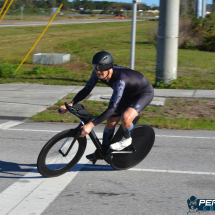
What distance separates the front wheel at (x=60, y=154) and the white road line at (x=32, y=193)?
0.13 metres

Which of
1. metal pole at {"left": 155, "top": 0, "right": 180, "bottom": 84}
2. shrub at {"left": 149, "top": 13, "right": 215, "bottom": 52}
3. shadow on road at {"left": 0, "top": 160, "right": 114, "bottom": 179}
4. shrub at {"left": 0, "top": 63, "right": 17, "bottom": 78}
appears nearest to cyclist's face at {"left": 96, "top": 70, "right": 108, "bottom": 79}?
shadow on road at {"left": 0, "top": 160, "right": 114, "bottom": 179}

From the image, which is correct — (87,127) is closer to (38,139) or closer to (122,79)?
(122,79)

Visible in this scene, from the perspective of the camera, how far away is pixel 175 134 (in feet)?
25.5

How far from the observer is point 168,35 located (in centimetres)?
1184

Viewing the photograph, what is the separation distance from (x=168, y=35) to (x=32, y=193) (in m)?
8.49

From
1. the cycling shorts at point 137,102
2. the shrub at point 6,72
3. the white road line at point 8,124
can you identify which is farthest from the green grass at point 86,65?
the cycling shorts at point 137,102

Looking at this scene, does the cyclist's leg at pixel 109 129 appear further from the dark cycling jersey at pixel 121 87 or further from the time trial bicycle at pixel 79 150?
the dark cycling jersey at pixel 121 87

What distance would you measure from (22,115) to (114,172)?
A: 14.6ft

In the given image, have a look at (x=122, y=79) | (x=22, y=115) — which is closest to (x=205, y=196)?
(x=122, y=79)

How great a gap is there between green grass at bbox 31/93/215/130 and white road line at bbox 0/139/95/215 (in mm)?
3601

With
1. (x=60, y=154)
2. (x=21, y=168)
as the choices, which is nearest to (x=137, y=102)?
(x=60, y=154)

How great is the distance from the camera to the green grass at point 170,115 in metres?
8.50

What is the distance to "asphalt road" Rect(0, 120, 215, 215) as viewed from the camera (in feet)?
13.8

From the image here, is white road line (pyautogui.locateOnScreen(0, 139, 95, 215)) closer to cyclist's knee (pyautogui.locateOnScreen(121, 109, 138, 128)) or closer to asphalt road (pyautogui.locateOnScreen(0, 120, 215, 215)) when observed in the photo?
asphalt road (pyautogui.locateOnScreen(0, 120, 215, 215))
